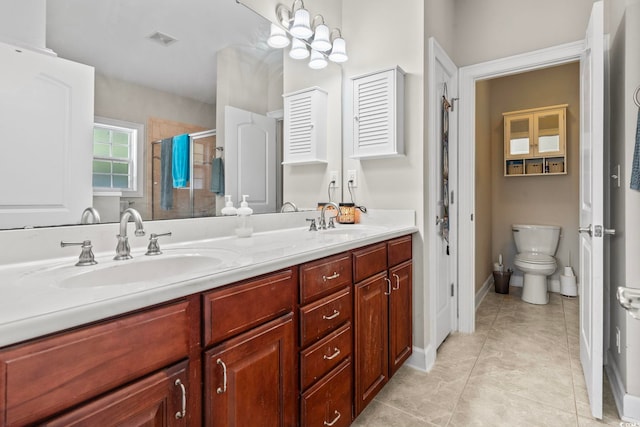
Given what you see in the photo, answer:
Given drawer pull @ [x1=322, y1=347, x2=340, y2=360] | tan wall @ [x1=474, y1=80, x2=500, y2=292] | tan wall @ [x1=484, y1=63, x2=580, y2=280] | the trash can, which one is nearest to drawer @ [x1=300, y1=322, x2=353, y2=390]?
drawer pull @ [x1=322, y1=347, x2=340, y2=360]

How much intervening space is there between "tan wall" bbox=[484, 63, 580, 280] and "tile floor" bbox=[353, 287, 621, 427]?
1.35 metres

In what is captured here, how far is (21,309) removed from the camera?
0.59 metres

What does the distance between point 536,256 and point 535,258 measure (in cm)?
9

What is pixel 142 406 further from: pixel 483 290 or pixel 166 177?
pixel 483 290

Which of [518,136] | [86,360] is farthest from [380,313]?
[518,136]

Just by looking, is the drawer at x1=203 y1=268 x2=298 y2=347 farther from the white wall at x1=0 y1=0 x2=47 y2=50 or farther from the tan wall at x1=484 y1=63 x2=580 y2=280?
the tan wall at x1=484 y1=63 x2=580 y2=280

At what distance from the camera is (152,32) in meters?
1.36

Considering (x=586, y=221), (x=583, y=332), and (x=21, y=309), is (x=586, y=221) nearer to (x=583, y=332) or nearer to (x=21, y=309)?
(x=583, y=332)

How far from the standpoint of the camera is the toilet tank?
11.7 feet

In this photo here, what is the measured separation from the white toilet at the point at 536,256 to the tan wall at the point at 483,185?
1.02ft

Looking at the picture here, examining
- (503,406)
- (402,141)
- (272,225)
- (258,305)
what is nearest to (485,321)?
(503,406)

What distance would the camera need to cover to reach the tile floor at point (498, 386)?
1.63 meters

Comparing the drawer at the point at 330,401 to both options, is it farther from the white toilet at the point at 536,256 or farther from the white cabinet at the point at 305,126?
the white toilet at the point at 536,256

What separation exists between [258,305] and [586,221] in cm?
187
